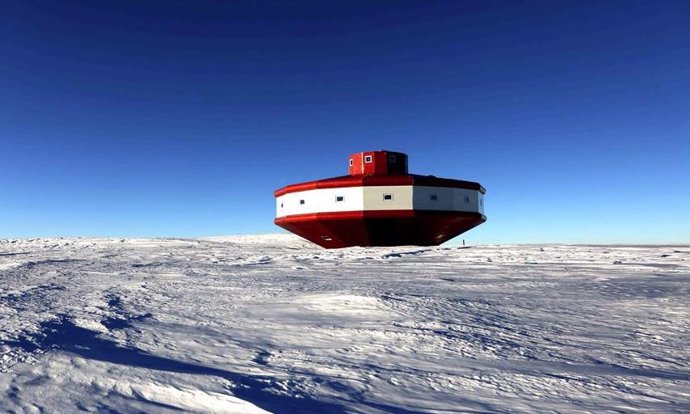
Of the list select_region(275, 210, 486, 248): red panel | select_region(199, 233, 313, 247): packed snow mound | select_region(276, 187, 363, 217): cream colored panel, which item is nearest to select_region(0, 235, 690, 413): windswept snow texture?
select_region(275, 210, 486, 248): red panel

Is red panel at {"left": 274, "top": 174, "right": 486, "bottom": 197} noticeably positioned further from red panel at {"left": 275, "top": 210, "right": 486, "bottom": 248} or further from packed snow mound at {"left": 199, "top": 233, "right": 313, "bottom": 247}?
packed snow mound at {"left": 199, "top": 233, "right": 313, "bottom": 247}

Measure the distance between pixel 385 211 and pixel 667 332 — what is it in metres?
16.5

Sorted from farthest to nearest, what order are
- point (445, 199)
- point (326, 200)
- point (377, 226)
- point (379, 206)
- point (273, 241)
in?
point (273, 241)
point (445, 199)
point (326, 200)
point (377, 226)
point (379, 206)

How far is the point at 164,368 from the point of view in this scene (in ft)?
10.6

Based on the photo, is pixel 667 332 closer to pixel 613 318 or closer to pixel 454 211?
pixel 613 318

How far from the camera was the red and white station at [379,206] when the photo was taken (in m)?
21.0

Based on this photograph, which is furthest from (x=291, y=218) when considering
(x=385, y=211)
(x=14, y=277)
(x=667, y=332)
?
(x=667, y=332)

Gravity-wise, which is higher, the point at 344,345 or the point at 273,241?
the point at 273,241

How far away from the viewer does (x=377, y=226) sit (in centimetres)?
2134

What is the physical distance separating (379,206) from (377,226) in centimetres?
101

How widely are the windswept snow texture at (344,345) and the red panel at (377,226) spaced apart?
42.0 feet

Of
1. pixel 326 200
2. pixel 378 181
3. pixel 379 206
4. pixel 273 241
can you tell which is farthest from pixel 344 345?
pixel 273 241

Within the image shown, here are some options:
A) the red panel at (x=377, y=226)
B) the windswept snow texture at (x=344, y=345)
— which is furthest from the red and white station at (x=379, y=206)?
the windswept snow texture at (x=344, y=345)

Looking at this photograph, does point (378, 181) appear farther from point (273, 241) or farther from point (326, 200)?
point (273, 241)
